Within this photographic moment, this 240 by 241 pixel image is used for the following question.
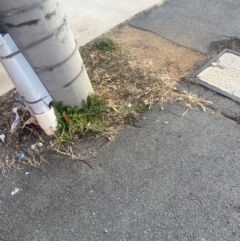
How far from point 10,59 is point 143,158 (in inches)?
51.7

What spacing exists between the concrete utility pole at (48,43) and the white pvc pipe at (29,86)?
1.8 inches

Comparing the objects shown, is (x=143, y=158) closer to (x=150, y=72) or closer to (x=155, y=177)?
(x=155, y=177)

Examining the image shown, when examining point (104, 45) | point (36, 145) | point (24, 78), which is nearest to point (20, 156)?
point (36, 145)

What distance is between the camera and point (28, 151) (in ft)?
10.00

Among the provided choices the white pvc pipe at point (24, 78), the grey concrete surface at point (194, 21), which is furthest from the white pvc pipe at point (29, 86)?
the grey concrete surface at point (194, 21)

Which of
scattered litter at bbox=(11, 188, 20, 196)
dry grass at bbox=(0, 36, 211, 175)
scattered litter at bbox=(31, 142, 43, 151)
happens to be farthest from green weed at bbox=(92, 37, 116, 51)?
scattered litter at bbox=(11, 188, 20, 196)

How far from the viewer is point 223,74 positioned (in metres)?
3.54

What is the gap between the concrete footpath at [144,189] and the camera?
241 centimetres

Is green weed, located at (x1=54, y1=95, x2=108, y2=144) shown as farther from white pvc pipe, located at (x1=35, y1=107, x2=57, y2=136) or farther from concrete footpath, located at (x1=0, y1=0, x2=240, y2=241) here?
concrete footpath, located at (x1=0, y1=0, x2=240, y2=241)

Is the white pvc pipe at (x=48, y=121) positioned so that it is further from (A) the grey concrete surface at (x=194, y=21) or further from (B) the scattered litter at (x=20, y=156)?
(A) the grey concrete surface at (x=194, y=21)

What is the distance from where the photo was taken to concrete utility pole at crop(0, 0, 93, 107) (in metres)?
2.48

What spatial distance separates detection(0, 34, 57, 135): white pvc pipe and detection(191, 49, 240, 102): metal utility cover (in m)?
1.53

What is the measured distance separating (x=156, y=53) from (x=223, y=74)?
842 mm

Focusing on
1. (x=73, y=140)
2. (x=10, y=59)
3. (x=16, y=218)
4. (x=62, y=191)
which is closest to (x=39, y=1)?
(x=10, y=59)
